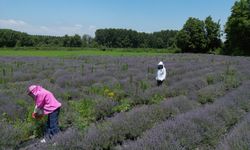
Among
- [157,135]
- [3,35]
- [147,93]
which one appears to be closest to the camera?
[157,135]

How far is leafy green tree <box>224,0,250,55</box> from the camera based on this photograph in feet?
171

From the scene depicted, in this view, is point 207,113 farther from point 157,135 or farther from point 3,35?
point 3,35

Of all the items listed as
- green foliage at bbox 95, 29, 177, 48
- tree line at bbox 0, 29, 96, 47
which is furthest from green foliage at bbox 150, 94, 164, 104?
green foliage at bbox 95, 29, 177, 48

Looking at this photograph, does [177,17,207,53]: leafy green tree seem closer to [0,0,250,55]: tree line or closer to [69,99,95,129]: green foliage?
[0,0,250,55]: tree line

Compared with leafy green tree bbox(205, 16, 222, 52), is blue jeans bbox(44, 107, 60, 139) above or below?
below

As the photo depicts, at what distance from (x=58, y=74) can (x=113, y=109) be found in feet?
25.4

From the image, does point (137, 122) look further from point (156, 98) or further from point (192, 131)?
point (156, 98)

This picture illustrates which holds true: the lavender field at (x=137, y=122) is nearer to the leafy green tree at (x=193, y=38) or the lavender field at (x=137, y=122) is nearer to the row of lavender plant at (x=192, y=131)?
the row of lavender plant at (x=192, y=131)

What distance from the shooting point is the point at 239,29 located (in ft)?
172

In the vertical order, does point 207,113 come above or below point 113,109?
above

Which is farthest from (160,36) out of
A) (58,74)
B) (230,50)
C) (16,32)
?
(58,74)

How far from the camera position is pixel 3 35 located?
99.1 m

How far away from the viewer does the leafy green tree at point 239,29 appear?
52.1 metres

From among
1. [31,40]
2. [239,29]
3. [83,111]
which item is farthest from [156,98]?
[31,40]
